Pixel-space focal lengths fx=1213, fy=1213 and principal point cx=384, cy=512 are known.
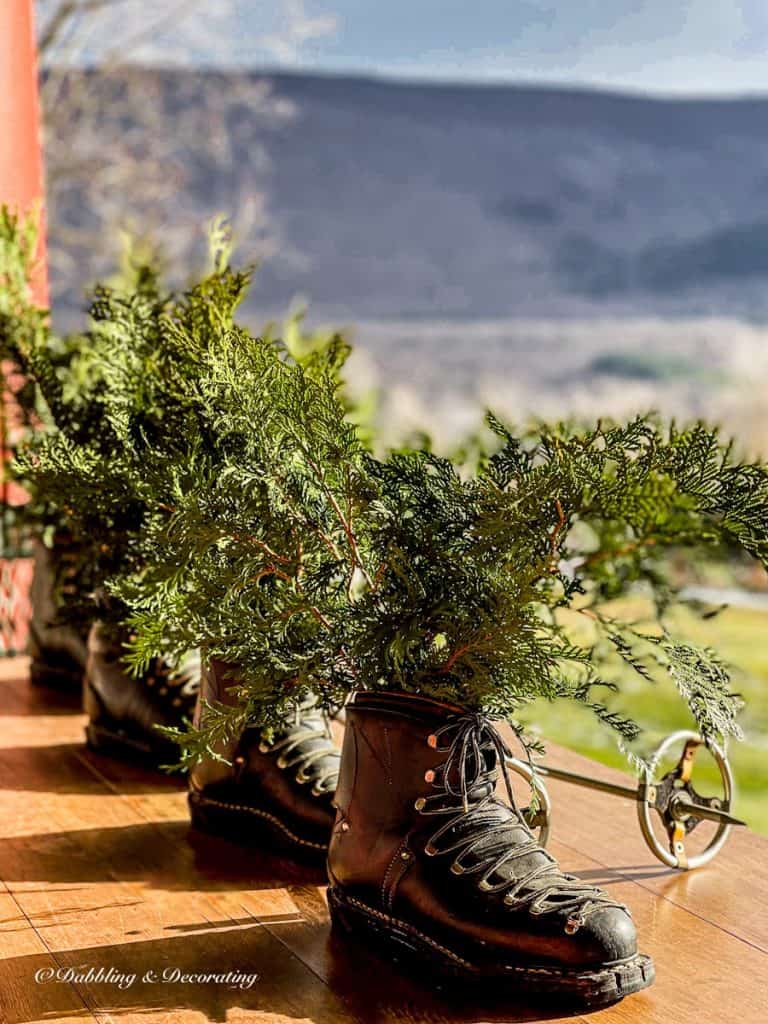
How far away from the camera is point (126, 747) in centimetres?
109

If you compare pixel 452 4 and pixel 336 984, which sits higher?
pixel 452 4

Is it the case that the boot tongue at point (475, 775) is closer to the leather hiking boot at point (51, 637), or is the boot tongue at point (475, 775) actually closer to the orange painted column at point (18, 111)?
the leather hiking boot at point (51, 637)

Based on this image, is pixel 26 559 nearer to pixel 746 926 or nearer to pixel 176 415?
pixel 176 415

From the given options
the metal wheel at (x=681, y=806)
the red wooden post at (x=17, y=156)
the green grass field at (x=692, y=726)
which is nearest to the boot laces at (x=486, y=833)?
the metal wheel at (x=681, y=806)

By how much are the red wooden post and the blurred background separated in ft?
14.6

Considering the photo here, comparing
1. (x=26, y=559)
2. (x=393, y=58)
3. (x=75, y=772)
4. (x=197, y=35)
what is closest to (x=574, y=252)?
(x=393, y=58)

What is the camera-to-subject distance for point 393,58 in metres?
6.43

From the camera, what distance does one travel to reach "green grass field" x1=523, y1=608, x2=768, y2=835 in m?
3.74

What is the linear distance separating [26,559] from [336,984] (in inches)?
40.4

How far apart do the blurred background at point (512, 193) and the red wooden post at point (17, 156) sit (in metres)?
4.45

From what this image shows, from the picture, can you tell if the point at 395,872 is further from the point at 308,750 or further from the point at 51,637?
the point at 51,637

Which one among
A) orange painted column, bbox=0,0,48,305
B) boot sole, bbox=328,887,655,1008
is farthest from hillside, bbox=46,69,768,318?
boot sole, bbox=328,887,655,1008

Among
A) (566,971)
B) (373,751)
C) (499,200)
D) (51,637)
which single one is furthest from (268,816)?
(499,200)

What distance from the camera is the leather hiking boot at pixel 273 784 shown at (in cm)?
85
